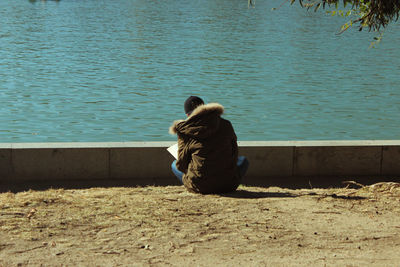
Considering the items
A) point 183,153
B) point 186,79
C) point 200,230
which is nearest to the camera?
point 200,230

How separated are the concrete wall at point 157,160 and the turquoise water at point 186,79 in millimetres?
5019

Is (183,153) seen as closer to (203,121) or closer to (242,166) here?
(203,121)

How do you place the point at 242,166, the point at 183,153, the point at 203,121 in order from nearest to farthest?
the point at 203,121 < the point at 183,153 < the point at 242,166

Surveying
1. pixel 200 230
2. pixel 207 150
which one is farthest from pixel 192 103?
pixel 200 230

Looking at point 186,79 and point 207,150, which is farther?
point 186,79

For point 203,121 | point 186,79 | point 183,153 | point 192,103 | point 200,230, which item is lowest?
point 186,79

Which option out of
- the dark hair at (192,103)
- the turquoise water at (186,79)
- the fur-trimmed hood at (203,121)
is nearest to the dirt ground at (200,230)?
the fur-trimmed hood at (203,121)

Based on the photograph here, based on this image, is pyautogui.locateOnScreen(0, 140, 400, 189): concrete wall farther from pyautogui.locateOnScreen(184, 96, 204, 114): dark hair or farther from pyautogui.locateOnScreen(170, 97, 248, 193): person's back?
pyautogui.locateOnScreen(184, 96, 204, 114): dark hair

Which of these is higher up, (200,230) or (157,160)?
(200,230)

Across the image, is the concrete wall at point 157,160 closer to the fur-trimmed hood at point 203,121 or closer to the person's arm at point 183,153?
the person's arm at point 183,153

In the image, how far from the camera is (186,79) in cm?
2183

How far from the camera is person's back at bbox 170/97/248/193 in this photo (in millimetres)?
6910

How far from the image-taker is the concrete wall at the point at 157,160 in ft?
29.3

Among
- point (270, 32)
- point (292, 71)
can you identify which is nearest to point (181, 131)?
point (292, 71)
